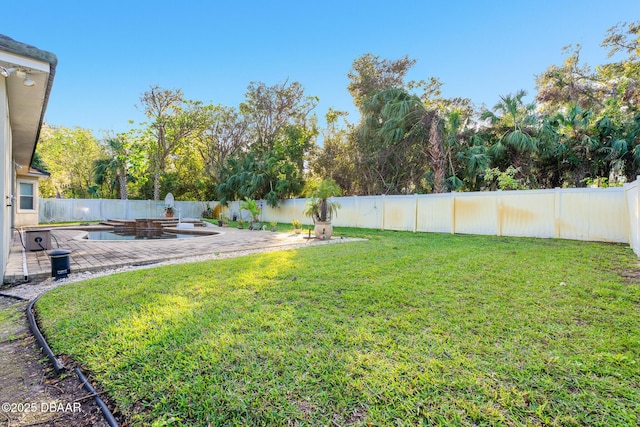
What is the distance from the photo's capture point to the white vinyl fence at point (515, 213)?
284 inches

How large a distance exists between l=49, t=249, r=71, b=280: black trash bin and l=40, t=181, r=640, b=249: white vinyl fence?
10.3 metres

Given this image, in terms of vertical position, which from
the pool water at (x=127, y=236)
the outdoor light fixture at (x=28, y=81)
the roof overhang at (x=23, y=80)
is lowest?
the pool water at (x=127, y=236)

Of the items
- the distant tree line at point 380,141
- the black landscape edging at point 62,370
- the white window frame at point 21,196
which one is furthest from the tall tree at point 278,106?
the black landscape edging at point 62,370

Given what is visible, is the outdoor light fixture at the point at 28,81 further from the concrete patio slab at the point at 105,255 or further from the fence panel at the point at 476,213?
the fence panel at the point at 476,213

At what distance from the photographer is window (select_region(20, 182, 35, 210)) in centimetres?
1198

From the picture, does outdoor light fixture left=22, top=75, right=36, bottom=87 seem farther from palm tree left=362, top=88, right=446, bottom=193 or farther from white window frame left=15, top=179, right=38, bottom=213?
palm tree left=362, top=88, right=446, bottom=193

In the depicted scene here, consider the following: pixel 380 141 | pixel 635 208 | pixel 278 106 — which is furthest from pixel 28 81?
pixel 278 106

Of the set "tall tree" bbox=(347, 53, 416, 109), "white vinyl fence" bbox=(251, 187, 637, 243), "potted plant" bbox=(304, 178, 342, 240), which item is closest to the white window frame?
"potted plant" bbox=(304, 178, 342, 240)

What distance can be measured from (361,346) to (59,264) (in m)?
5.36

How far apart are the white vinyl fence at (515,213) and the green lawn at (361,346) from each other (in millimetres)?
3981

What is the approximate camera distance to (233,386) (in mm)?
1830

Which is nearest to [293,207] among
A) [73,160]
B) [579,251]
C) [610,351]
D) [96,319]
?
[579,251]

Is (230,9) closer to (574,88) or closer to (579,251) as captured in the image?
(579,251)

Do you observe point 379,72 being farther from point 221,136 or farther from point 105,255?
point 105,255
